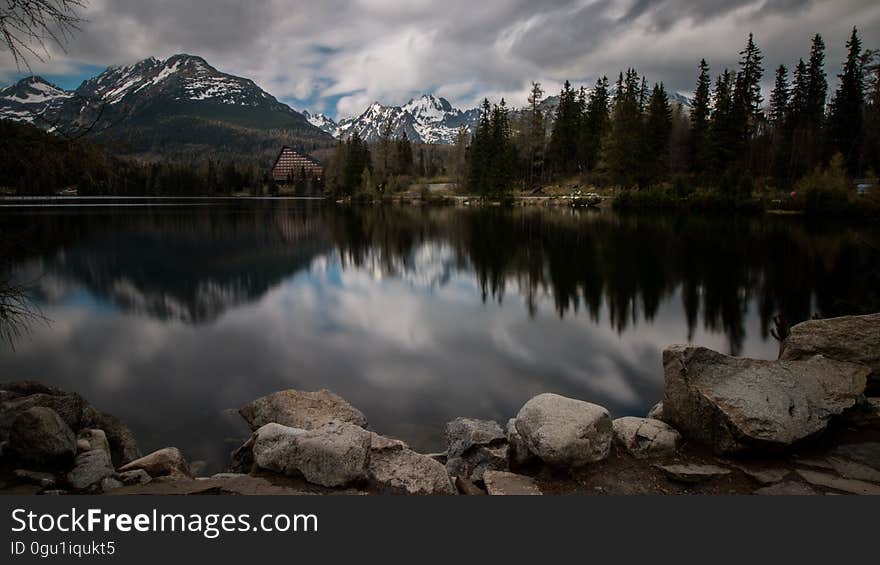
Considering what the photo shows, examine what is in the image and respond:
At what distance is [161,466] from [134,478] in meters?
0.58

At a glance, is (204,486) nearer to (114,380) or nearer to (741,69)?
(114,380)

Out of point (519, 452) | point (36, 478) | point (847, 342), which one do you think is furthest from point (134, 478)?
point (847, 342)

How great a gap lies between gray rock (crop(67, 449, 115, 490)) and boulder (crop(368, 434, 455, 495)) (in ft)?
11.6

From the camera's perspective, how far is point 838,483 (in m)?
6.12

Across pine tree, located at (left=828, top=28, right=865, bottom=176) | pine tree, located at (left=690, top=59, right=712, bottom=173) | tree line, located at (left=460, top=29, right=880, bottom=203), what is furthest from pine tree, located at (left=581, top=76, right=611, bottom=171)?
pine tree, located at (left=828, top=28, right=865, bottom=176)

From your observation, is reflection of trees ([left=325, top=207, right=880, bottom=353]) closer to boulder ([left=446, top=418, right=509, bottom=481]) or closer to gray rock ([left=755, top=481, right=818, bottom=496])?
gray rock ([left=755, top=481, right=818, bottom=496])

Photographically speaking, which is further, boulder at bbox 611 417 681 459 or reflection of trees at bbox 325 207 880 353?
reflection of trees at bbox 325 207 880 353

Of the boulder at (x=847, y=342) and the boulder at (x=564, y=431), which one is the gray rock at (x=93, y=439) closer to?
the boulder at (x=564, y=431)

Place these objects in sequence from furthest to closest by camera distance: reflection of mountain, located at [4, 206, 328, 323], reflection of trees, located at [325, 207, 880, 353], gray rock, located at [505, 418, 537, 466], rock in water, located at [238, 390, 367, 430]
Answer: reflection of mountain, located at [4, 206, 328, 323], reflection of trees, located at [325, 207, 880, 353], rock in water, located at [238, 390, 367, 430], gray rock, located at [505, 418, 537, 466]

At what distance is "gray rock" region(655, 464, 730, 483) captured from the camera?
6.48m

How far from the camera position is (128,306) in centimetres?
2147

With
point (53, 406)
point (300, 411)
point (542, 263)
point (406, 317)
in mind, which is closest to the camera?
point (53, 406)

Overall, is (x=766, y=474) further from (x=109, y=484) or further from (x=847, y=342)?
(x=109, y=484)

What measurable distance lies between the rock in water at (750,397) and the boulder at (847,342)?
58cm
